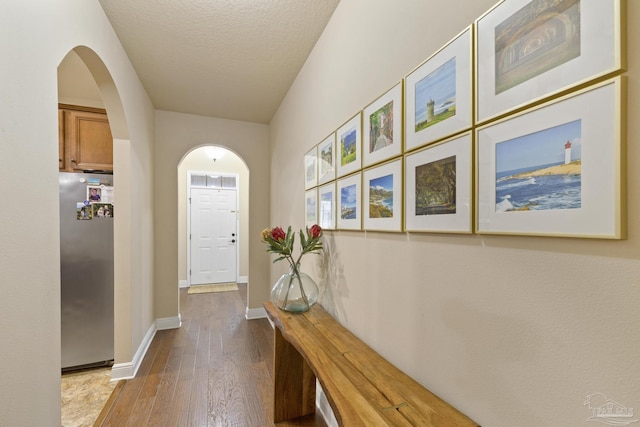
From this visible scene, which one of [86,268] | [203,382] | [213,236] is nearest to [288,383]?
[203,382]

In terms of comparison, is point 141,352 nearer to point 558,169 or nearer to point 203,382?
point 203,382

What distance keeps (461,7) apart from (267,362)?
2850 millimetres

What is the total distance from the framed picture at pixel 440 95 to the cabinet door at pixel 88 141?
2.76 metres

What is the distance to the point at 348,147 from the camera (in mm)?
1603

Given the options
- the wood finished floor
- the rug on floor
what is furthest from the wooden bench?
the rug on floor

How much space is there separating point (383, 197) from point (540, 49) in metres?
0.72

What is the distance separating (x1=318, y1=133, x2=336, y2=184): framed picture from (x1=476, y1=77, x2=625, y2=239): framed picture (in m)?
1.07

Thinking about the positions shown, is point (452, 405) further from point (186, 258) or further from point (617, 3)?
point (186, 258)

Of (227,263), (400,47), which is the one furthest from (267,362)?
(227,263)

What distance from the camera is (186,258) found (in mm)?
5520

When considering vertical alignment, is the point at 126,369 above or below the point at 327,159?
below

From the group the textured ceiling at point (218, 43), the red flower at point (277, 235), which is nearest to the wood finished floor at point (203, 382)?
the red flower at point (277, 235)

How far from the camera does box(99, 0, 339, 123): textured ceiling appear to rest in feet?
5.93

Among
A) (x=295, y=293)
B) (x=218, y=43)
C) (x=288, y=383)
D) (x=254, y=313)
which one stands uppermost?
(x=218, y=43)
